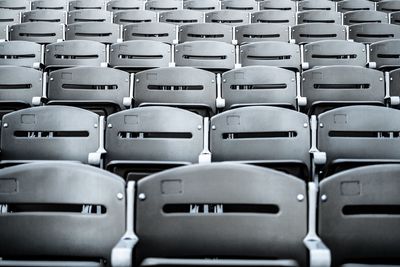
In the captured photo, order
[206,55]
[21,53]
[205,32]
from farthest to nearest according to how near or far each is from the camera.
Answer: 1. [205,32]
2. [21,53]
3. [206,55]

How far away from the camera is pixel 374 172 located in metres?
1.19

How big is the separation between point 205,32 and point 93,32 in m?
0.88

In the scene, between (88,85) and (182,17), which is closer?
(88,85)

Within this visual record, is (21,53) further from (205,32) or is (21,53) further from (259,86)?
(259,86)

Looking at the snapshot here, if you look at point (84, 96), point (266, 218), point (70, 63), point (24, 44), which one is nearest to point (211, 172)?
point (266, 218)

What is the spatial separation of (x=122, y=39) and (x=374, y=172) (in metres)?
2.92

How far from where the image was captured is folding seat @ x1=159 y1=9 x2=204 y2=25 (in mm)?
4191

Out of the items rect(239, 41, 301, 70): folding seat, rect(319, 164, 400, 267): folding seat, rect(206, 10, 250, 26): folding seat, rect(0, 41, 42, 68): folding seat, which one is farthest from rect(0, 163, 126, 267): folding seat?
rect(206, 10, 250, 26): folding seat

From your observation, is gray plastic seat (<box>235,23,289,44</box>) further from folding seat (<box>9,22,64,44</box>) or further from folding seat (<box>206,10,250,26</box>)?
folding seat (<box>9,22,64,44</box>)

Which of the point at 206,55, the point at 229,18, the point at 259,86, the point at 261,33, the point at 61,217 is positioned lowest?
the point at 61,217

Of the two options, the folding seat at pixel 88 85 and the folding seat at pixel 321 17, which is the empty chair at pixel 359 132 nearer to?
the folding seat at pixel 88 85

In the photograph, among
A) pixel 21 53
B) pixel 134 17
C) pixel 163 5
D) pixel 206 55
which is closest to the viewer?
pixel 206 55

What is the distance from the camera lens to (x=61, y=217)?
1.20m

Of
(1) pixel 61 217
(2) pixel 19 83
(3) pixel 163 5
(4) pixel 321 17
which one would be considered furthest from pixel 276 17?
(1) pixel 61 217
